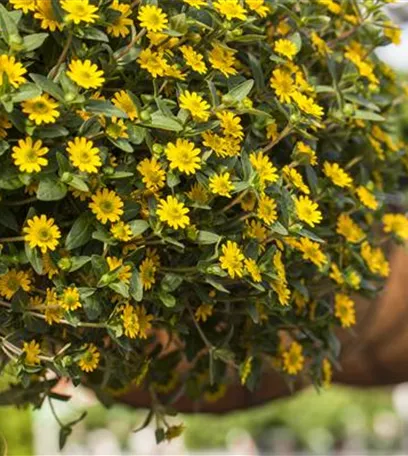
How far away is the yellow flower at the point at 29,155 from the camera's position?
93cm

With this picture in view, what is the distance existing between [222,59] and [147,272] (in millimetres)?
229

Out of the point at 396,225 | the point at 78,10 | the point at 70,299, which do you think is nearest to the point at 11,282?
the point at 70,299

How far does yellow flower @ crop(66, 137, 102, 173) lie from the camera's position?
37.1 inches

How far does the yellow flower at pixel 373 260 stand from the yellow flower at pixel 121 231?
0.38 meters

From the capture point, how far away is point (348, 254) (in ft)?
4.14

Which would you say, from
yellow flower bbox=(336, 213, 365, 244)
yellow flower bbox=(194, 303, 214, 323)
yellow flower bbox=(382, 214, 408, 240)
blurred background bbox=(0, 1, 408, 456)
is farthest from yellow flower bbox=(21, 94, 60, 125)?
blurred background bbox=(0, 1, 408, 456)

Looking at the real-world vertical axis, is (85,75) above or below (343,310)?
above

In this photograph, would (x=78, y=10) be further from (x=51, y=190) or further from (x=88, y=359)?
(x=88, y=359)

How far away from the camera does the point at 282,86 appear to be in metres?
1.10

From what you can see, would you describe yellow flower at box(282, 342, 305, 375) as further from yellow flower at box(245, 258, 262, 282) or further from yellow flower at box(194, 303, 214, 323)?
yellow flower at box(245, 258, 262, 282)

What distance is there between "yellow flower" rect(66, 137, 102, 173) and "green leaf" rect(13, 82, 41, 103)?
0.06 meters

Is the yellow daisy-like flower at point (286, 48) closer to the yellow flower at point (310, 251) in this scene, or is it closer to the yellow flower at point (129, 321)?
the yellow flower at point (310, 251)

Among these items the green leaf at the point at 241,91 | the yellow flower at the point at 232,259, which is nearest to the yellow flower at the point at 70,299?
the yellow flower at the point at 232,259

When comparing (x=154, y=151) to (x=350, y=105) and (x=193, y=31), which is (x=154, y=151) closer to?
(x=193, y=31)
